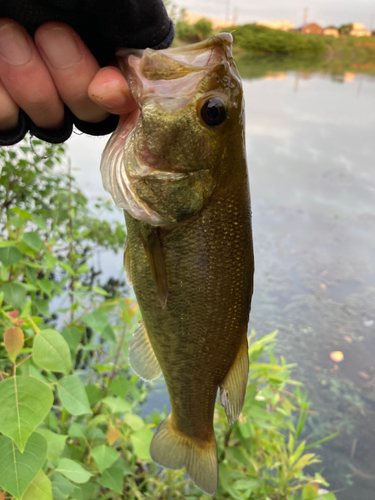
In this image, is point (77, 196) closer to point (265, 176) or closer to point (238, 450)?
point (238, 450)

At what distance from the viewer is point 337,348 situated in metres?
3.46

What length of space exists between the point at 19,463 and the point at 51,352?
253 mm

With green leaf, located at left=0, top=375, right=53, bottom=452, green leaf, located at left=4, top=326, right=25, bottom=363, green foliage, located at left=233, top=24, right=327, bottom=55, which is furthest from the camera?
green foliage, located at left=233, top=24, right=327, bottom=55

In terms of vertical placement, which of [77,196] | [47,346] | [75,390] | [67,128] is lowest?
[77,196]

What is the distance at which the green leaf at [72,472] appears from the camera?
1.04 m

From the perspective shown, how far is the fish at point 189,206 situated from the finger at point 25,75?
20 centimetres

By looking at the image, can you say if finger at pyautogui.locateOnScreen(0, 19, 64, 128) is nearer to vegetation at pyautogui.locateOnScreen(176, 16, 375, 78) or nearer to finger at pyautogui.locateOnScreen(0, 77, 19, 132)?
finger at pyautogui.locateOnScreen(0, 77, 19, 132)

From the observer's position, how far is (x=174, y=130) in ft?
3.19

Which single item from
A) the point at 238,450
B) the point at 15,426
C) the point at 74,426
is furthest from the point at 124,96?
the point at 238,450

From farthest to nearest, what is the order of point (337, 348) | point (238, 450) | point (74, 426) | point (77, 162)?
point (77, 162) → point (337, 348) → point (238, 450) → point (74, 426)

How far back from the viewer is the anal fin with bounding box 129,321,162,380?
1348mm

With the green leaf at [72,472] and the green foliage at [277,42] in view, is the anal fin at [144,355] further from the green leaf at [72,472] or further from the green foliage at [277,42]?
the green foliage at [277,42]

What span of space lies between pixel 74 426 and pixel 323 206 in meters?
5.70

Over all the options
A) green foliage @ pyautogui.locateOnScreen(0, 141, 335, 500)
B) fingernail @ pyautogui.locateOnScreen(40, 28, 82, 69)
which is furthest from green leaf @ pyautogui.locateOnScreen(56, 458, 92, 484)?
fingernail @ pyautogui.locateOnScreen(40, 28, 82, 69)
